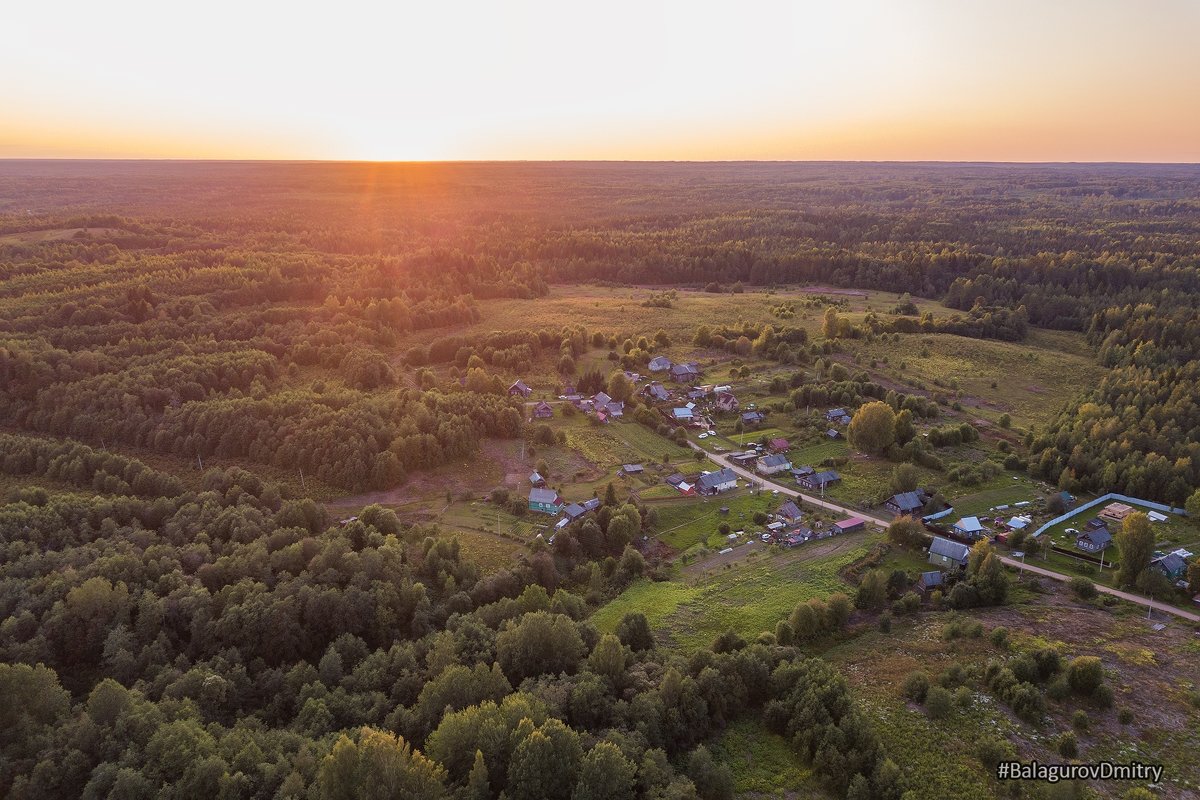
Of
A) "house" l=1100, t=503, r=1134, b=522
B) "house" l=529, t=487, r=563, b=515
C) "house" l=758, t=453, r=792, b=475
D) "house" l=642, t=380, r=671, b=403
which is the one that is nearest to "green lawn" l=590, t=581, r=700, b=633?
"house" l=529, t=487, r=563, b=515

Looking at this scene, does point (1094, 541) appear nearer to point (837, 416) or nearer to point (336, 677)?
point (837, 416)

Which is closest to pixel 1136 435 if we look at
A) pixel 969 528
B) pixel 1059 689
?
pixel 969 528

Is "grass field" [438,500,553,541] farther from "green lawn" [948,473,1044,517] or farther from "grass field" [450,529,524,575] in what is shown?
"green lawn" [948,473,1044,517]

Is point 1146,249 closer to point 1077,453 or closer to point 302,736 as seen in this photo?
point 1077,453

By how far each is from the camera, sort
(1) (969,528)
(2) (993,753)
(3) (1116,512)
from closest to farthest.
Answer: (2) (993,753), (1) (969,528), (3) (1116,512)

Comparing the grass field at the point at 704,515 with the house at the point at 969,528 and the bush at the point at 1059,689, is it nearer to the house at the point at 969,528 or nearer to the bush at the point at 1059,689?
the house at the point at 969,528
